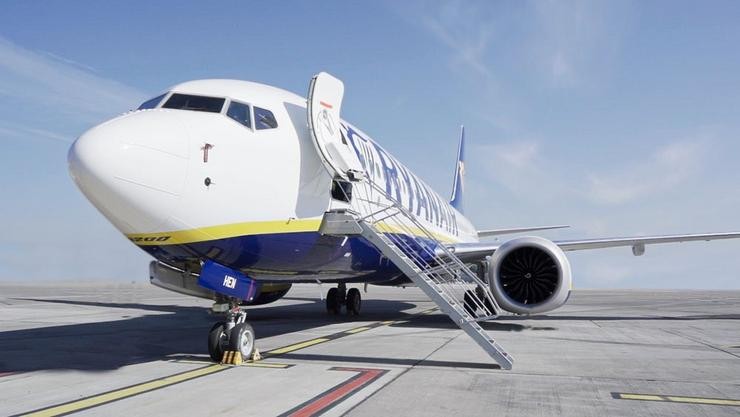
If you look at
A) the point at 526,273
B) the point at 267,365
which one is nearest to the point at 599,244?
the point at 526,273

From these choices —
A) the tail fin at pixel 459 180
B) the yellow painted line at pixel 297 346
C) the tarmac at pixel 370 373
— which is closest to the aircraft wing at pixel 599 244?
the tarmac at pixel 370 373

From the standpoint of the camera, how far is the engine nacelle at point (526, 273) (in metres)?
11.1

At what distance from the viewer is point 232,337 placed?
8.12 metres

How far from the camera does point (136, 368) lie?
25.0 feet

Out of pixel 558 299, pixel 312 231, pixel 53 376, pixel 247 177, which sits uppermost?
pixel 247 177

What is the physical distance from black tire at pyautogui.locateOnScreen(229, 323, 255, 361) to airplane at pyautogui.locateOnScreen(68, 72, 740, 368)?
0.02 metres

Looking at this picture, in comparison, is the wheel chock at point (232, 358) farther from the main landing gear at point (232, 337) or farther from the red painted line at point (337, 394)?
the red painted line at point (337, 394)

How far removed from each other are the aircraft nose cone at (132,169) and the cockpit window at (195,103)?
2.56 feet

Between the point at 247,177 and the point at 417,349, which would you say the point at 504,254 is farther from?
the point at 247,177

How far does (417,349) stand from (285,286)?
4529 millimetres

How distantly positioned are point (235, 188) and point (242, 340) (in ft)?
7.64

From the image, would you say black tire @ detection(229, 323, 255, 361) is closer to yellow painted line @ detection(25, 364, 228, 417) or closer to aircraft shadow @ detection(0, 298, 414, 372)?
yellow painted line @ detection(25, 364, 228, 417)

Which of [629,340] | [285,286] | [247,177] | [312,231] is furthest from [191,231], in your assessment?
[629,340]

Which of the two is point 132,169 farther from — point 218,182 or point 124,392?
point 124,392
